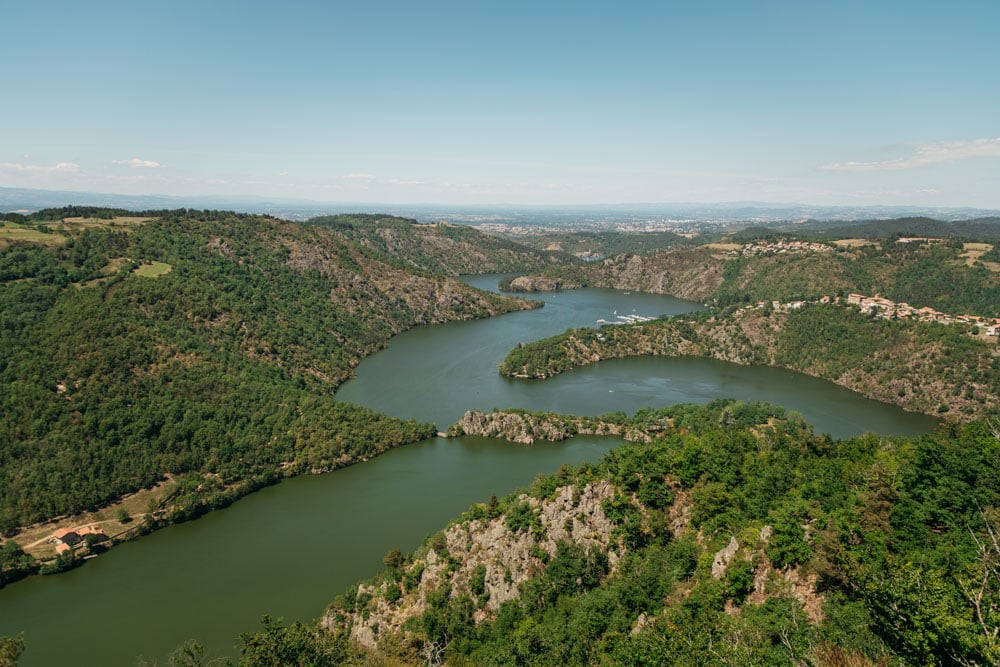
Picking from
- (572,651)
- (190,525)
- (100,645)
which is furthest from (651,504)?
(190,525)

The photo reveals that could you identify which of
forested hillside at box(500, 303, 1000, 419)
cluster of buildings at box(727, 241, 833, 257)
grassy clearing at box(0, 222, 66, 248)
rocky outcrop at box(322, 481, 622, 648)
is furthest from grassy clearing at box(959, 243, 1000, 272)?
grassy clearing at box(0, 222, 66, 248)

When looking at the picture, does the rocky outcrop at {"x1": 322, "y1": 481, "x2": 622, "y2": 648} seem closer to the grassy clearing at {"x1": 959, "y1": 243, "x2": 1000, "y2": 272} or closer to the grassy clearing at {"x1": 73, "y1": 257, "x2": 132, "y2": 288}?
the grassy clearing at {"x1": 73, "y1": 257, "x2": 132, "y2": 288}

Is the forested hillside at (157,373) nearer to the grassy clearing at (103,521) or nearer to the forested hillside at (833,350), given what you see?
the grassy clearing at (103,521)

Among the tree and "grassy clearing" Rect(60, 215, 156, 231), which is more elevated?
"grassy clearing" Rect(60, 215, 156, 231)

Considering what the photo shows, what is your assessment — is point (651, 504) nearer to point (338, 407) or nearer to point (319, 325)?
point (338, 407)

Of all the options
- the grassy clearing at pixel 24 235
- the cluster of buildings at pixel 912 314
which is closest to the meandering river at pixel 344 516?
the cluster of buildings at pixel 912 314

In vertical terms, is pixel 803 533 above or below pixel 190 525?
above
